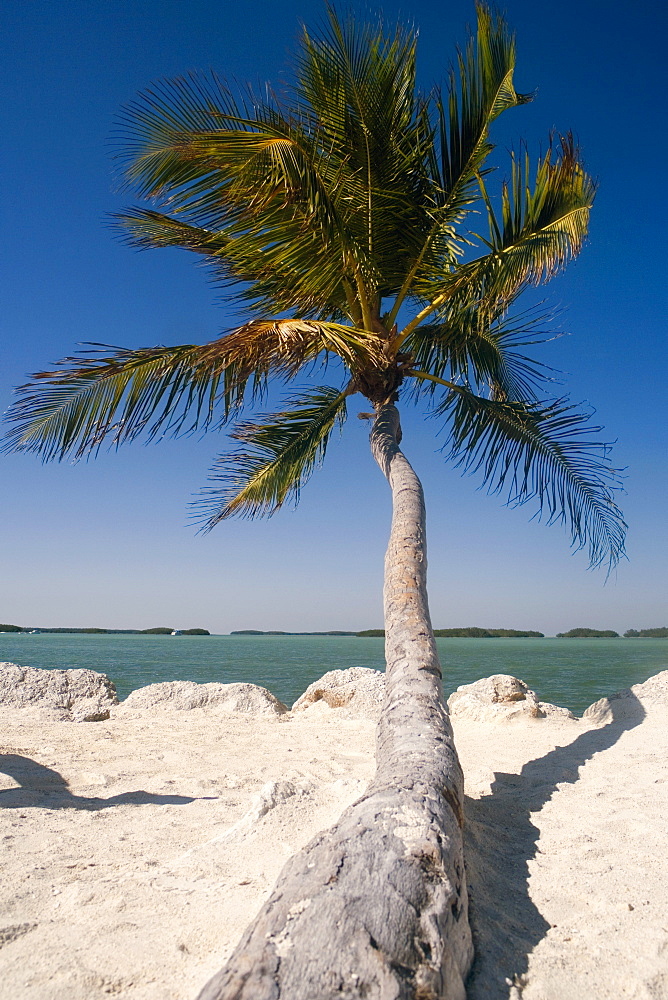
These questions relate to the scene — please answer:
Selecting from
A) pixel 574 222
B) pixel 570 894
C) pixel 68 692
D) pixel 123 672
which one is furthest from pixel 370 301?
pixel 123 672

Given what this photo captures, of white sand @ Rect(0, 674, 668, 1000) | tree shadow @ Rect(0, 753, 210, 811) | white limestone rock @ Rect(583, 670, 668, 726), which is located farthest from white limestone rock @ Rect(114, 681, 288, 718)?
white limestone rock @ Rect(583, 670, 668, 726)

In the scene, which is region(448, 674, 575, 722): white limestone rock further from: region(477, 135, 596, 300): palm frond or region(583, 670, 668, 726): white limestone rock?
region(477, 135, 596, 300): palm frond

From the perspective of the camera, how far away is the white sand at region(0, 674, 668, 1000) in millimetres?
2105

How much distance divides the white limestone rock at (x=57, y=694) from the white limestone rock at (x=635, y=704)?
6667mm

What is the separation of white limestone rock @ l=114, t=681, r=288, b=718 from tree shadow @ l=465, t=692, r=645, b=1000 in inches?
165

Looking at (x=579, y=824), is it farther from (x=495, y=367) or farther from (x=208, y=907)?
(x=495, y=367)

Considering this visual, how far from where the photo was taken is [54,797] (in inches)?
169

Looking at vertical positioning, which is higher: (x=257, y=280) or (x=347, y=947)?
(x=257, y=280)

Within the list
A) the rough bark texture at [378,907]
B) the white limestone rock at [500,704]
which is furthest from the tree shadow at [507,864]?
→ the white limestone rock at [500,704]

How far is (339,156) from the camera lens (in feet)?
20.7

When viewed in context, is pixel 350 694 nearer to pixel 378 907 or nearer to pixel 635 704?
pixel 635 704

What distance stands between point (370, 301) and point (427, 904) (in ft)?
20.1

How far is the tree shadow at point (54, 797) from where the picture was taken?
4.11 metres

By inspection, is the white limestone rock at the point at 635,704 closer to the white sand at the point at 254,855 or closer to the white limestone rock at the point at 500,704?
the white sand at the point at 254,855
